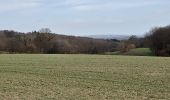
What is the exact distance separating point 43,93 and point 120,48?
91.6m

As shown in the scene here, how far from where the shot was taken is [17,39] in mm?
104000

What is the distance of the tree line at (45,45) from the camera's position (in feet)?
316

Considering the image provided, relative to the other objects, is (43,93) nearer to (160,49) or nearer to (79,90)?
(79,90)

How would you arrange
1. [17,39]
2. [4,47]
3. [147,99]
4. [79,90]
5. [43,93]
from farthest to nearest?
1. [17,39]
2. [4,47]
3. [79,90]
4. [43,93]
5. [147,99]

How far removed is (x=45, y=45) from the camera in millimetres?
101375

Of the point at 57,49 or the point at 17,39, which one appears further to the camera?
the point at 17,39

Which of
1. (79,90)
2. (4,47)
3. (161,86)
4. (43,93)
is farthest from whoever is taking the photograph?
(4,47)

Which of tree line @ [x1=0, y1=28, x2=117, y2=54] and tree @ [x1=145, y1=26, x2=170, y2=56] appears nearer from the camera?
tree @ [x1=145, y1=26, x2=170, y2=56]

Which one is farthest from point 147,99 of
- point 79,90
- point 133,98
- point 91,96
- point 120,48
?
point 120,48

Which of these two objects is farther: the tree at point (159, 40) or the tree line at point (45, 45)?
the tree line at point (45, 45)

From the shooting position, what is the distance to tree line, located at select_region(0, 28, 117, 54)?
316 feet

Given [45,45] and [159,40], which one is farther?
[159,40]

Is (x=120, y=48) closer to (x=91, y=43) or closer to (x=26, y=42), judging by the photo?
(x=91, y=43)

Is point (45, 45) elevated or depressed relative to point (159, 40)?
depressed
